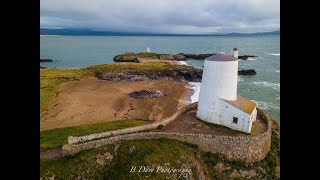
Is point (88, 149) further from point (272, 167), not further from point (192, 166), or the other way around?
point (272, 167)

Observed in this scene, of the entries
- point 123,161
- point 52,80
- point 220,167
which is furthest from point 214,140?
point 52,80

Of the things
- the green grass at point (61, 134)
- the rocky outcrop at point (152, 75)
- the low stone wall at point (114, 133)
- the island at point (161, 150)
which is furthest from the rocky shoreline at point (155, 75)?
the low stone wall at point (114, 133)

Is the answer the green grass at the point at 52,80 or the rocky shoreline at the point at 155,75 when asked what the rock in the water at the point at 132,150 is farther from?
the rocky shoreline at the point at 155,75

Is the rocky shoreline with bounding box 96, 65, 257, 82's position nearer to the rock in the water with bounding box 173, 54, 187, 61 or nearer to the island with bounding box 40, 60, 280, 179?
the island with bounding box 40, 60, 280, 179

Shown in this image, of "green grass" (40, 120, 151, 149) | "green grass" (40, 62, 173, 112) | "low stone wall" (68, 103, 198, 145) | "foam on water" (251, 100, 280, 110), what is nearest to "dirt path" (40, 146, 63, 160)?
"green grass" (40, 120, 151, 149)
